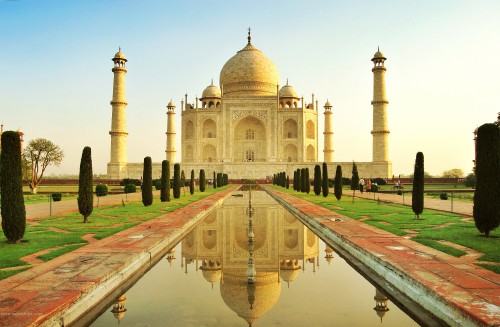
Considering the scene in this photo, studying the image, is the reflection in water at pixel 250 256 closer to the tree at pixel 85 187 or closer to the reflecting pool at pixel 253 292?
the reflecting pool at pixel 253 292

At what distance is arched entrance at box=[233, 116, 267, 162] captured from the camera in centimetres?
3706

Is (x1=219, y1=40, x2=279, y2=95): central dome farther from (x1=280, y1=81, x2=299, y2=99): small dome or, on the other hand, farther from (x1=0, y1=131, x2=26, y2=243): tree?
(x1=0, y1=131, x2=26, y2=243): tree

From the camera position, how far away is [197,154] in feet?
118

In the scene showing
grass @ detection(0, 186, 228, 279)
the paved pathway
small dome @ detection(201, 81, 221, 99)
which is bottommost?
grass @ detection(0, 186, 228, 279)

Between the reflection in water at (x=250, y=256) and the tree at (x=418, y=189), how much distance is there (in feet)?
7.30

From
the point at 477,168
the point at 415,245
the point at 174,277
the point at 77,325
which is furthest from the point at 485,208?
the point at 77,325

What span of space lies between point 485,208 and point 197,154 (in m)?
30.9

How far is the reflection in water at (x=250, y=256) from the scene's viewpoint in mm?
3566

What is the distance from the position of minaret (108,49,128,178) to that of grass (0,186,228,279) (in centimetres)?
2138

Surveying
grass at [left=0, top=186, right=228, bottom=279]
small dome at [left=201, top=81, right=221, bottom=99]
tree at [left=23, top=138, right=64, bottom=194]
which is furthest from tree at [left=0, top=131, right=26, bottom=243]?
small dome at [left=201, top=81, right=221, bottom=99]

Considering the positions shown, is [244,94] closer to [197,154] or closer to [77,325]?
[197,154]

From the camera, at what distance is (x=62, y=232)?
21.9 ft

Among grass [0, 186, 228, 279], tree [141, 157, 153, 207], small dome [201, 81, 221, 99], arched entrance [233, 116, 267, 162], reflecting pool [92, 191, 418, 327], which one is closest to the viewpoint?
reflecting pool [92, 191, 418, 327]

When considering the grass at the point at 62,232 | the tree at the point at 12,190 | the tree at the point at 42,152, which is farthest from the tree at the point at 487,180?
the tree at the point at 42,152
